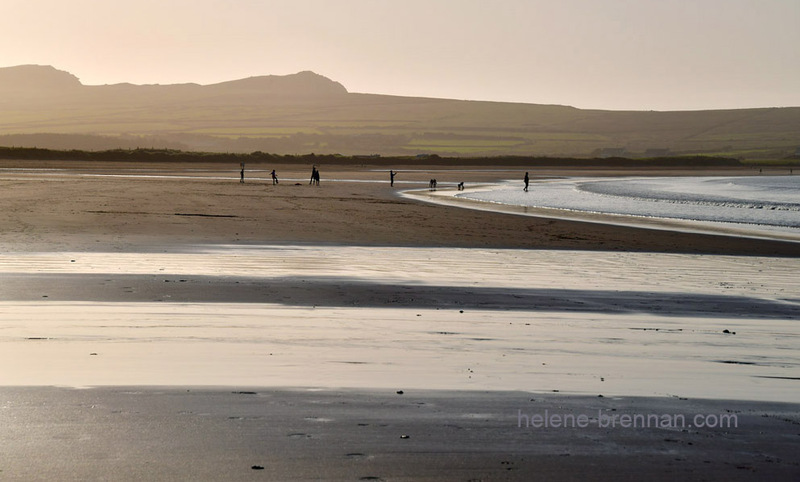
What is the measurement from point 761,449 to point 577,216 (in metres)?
30.8

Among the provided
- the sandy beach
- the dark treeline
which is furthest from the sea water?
the dark treeline

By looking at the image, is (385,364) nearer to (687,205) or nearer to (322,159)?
Answer: (687,205)

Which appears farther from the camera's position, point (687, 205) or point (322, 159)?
point (322, 159)

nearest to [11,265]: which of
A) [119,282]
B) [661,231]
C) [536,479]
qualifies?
[119,282]

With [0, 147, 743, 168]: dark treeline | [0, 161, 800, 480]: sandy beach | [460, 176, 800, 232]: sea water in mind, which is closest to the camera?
[0, 161, 800, 480]: sandy beach

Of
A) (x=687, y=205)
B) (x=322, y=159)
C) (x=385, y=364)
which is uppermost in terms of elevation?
(x=385, y=364)

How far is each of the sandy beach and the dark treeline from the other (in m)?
116

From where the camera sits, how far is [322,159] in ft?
502

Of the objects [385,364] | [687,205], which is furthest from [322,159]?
[385,364]

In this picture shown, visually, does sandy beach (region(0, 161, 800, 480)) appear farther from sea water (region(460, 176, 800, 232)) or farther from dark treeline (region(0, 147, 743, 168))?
dark treeline (region(0, 147, 743, 168))

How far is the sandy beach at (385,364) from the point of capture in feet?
18.4

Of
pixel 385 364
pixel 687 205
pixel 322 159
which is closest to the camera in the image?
pixel 385 364

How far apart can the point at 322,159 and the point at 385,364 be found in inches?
5744

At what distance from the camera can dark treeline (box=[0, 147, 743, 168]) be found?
12812 centimetres
